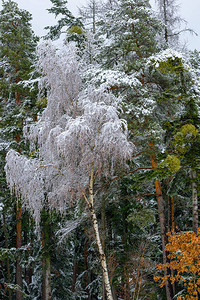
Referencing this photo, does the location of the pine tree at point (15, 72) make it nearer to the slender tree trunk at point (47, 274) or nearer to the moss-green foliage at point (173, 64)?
the slender tree trunk at point (47, 274)

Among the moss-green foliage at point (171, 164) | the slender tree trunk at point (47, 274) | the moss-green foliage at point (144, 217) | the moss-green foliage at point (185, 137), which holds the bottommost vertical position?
the slender tree trunk at point (47, 274)

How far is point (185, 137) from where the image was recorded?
347 inches

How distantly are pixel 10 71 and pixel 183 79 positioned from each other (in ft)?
28.8

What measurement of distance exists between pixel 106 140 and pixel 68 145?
100 cm

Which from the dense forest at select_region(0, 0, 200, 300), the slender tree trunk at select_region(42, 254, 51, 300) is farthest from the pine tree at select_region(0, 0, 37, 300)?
the slender tree trunk at select_region(42, 254, 51, 300)

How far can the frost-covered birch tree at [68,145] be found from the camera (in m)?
8.31

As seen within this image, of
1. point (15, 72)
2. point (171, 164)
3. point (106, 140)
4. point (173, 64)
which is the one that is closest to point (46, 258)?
point (106, 140)

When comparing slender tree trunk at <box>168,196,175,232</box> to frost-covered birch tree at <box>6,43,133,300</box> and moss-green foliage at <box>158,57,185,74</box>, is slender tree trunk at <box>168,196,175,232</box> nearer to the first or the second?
frost-covered birch tree at <box>6,43,133,300</box>

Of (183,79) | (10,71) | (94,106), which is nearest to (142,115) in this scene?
(183,79)

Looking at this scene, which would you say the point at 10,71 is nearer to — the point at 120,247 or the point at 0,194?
the point at 0,194

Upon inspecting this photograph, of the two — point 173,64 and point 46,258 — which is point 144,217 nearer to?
point 173,64

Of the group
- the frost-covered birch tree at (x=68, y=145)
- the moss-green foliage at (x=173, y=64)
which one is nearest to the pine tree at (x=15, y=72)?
the frost-covered birch tree at (x=68, y=145)

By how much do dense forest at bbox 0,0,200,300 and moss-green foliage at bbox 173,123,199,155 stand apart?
0.03 m

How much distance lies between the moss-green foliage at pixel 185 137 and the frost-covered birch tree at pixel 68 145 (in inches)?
54.2
